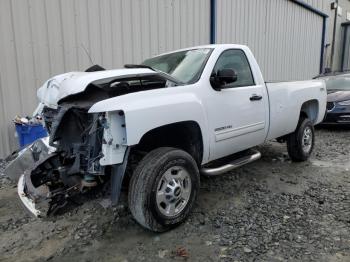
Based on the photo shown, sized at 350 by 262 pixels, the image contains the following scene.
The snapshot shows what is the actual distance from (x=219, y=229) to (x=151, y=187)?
36.0 inches

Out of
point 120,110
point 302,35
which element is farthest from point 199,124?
point 302,35

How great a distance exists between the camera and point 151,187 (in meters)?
2.92

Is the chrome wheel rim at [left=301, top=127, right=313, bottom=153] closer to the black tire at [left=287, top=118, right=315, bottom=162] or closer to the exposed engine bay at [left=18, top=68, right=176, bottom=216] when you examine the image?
the black tire at [left=287, top=118, right=315, bottom=162]

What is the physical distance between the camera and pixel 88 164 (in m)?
2.95

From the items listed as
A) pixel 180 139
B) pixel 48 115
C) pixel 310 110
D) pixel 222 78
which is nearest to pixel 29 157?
pixel 48 115

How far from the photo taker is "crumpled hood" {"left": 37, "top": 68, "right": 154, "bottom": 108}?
9.96ft

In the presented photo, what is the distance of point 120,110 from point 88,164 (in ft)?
2.08

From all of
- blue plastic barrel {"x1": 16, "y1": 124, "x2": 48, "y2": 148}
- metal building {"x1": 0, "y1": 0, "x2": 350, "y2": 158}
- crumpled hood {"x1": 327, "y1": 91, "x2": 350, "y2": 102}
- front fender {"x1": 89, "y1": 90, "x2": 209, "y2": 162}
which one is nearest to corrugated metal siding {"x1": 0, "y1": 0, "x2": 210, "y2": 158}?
metal building {"x1": 0, "y1": 0, "x2": 350, "y2": 158}

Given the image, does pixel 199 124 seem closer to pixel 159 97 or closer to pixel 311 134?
pixel 159 97

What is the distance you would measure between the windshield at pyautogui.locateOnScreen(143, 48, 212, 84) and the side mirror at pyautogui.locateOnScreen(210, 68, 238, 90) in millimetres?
188

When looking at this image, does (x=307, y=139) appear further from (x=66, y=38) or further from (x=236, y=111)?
(x=66, y=38)

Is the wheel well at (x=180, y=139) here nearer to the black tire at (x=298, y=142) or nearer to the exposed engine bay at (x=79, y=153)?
the exposed engine bay at (x=79, y=153)

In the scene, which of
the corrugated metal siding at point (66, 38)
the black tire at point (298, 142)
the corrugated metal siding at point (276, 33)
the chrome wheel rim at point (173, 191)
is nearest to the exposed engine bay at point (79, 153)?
the chrome wheel rim at point (173, 191)

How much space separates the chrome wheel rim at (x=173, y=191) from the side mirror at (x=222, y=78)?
109cm
